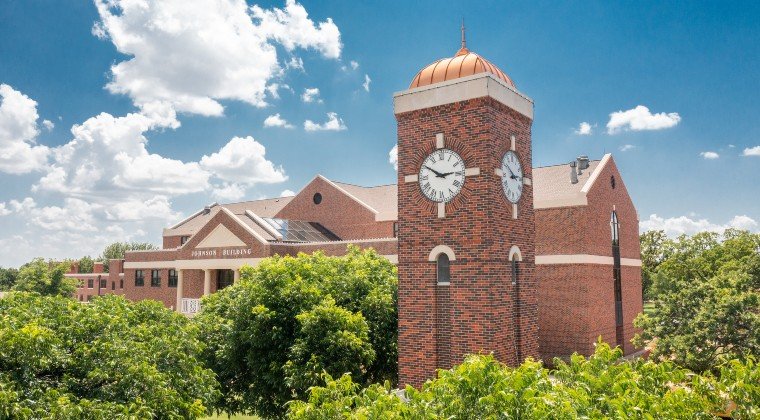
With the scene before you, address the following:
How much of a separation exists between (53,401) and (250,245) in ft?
89.6

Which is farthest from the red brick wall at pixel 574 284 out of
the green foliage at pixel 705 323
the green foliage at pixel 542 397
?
the green foliage at pixel 542 397

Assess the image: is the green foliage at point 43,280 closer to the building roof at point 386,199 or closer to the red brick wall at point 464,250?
the building roof at point 386,199

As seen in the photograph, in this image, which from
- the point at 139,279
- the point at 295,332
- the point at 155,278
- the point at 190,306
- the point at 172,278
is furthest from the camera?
the point at 139,279

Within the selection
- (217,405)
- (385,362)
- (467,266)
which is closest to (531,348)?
(467,266)

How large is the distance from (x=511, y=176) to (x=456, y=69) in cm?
333

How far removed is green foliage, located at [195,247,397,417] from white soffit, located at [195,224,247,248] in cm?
1887

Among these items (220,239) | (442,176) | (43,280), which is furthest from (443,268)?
(43,280)

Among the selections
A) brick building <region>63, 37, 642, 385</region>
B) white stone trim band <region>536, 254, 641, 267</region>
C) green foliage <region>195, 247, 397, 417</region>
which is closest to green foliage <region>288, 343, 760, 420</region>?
brick building <region>63, 37, 642, 385</region>

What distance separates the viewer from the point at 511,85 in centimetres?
1630

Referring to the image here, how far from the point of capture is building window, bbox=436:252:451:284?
49.4 feet

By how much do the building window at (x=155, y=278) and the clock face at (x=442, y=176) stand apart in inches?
1447

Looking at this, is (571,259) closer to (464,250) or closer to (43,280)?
(464,250)

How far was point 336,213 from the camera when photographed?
43.0 m

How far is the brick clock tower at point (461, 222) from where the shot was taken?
47.4 ft
